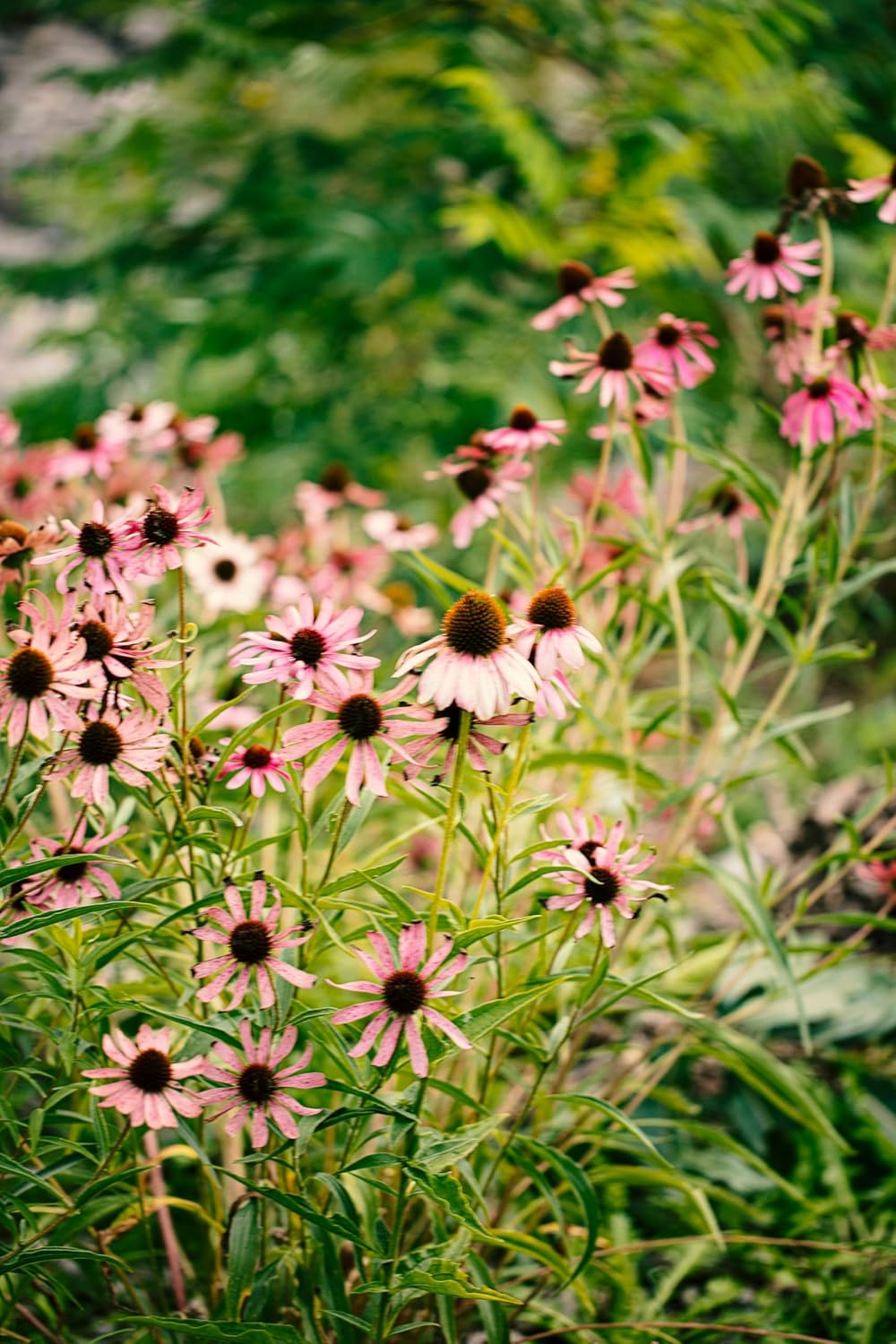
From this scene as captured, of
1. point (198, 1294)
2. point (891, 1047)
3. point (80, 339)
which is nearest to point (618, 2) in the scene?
point (80, 339)

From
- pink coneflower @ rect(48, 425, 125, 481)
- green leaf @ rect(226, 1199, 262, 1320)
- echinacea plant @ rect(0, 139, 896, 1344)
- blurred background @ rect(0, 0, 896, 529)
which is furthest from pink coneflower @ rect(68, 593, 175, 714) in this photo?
blurred background @ rect(0, 0, 896, 529)

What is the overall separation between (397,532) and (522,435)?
0.24 metres

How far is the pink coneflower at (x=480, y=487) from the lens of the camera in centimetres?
74

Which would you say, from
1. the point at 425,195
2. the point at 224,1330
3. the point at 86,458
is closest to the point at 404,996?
the point at 224,1330

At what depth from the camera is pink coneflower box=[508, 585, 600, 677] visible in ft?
1.62

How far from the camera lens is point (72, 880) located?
56cm

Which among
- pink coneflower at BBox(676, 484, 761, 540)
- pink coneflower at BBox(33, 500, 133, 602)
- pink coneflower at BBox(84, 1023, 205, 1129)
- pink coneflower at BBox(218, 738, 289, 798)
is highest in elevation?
pink coneflower at BBox(33, 500, 133, 602)

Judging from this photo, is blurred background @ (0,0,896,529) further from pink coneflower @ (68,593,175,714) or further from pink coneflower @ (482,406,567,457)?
pink coneflower @ (68,593,175,714)

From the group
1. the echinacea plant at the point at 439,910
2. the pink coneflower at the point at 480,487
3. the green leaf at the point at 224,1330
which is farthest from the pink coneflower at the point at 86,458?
the green leaf at the point at 224,1330

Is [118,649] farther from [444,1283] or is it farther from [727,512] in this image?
[727,512]

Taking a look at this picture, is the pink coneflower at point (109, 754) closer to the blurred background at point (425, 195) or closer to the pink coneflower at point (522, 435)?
the pink coneflower at point (522, 435)

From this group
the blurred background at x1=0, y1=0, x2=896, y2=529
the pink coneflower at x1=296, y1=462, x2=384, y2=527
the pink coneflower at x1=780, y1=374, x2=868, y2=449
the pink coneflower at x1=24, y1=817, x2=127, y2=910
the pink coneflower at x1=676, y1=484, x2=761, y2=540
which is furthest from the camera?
the blurred background at x1=0, y1=0, x2=896, y2=529

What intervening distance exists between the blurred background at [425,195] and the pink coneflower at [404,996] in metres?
1.20

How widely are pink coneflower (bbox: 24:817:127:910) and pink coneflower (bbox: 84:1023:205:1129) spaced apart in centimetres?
7
